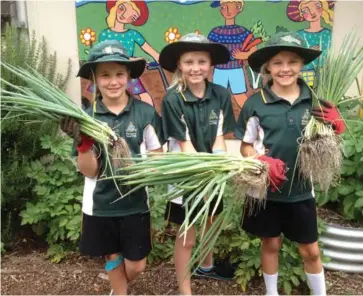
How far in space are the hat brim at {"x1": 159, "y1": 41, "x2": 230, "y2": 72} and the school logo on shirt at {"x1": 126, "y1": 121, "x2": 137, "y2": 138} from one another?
0.47 meters

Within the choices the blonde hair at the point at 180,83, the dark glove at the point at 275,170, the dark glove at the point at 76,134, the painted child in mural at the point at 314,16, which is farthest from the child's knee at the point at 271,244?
the painted child in mural at the point at 314,16

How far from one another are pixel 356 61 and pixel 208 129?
937 mm

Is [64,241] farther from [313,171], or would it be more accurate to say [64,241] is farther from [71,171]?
[313,171]

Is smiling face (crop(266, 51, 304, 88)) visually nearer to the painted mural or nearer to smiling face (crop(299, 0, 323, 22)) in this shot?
the painted mural

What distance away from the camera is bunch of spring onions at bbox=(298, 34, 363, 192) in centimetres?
241

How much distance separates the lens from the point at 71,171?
140 inches

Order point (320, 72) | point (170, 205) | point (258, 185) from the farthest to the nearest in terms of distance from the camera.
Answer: point (170, 205), point (320, 72), point (258, 185)

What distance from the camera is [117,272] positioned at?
2.70 metres

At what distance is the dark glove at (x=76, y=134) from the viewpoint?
7.30 ft

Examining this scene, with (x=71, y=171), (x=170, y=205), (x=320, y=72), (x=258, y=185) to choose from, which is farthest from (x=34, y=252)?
(x=320, y=72)

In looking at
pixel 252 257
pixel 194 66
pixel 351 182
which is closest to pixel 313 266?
pixel 252 257

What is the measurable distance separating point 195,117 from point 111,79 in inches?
20.6

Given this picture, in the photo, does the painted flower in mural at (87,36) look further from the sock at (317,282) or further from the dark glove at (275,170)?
the sock at (317,282)

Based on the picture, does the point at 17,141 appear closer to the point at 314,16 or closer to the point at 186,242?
the point at 186,242
